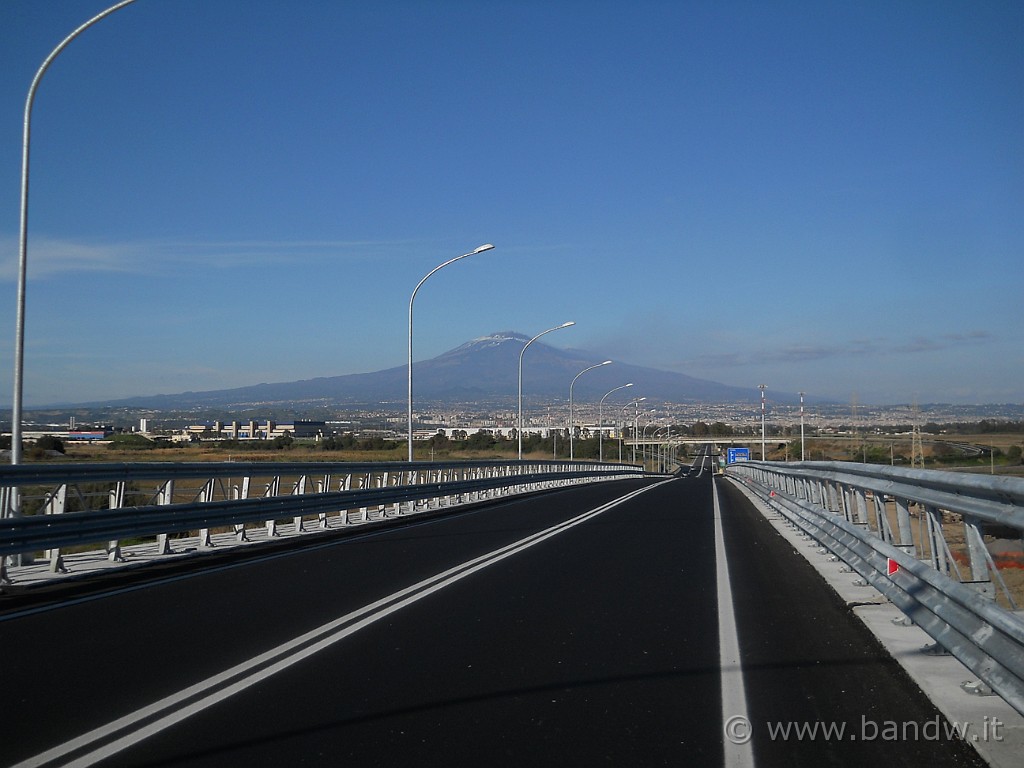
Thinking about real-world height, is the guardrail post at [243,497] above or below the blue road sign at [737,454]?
above

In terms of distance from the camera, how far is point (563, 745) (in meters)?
5.76

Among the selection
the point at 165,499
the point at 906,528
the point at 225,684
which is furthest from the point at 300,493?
the point at 906,528

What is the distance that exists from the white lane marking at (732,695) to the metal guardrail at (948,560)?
52.9 inches

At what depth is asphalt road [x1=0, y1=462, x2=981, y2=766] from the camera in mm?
5734

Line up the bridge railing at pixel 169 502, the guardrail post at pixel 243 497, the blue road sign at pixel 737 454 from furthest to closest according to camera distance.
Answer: the blue road sign at pixel 737 454, the guardrail post at pixel 243 497, the bridge railing at pixel 169 502

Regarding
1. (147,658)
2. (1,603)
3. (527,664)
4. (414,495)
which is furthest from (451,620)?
(414,495)

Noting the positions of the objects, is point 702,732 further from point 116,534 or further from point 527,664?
point 116,534

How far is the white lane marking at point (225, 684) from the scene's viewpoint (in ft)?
18.9

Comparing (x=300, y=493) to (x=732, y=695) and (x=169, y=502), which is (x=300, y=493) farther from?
(x=732, y=695)

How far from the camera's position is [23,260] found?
15.1 m

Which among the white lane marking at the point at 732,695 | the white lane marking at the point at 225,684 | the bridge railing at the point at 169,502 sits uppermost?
the bridge railing at the point at 169,502

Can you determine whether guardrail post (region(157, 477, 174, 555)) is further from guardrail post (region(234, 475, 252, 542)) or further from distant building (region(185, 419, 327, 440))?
distant building (region(185, 419, 327, 440))

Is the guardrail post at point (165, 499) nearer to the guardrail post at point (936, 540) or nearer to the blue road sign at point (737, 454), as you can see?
the guardrail post at point (936, 540)

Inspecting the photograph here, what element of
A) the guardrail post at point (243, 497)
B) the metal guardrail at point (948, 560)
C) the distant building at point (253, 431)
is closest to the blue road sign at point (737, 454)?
the distant building at point (253, 431)
